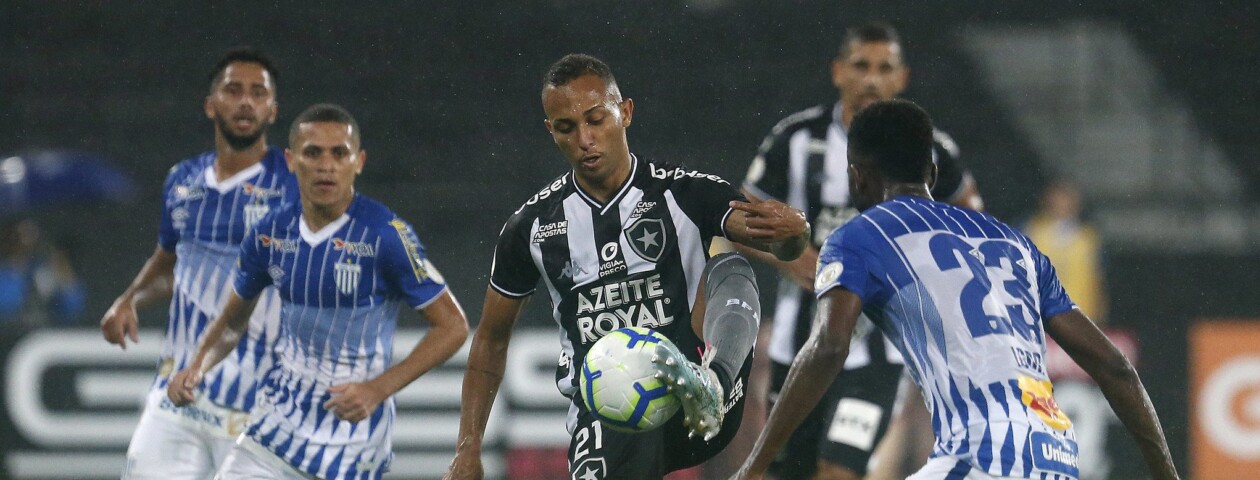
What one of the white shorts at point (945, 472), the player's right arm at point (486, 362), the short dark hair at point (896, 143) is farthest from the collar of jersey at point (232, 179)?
the white shorts at point (945, 472)

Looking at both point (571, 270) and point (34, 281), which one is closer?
point (571, 270)

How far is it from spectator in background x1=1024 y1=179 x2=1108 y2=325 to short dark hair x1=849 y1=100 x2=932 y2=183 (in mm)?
7639

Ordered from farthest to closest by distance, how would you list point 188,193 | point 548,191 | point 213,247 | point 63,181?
point 63,181
point 188,193
point 213,247
point 548,191

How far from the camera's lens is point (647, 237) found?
14.9 ft

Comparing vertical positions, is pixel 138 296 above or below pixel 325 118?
below

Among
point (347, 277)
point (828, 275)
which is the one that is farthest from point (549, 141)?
point (828, 275)

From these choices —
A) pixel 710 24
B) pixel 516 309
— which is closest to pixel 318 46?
pixel 710 24

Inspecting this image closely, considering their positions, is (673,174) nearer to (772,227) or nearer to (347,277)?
(772,227)

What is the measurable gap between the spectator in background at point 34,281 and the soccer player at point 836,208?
19.5 ft

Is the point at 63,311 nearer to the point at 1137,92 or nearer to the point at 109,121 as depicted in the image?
the point at 109,121

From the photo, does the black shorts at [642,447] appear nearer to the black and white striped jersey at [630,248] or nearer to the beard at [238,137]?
the black and white striped jersey at [630,248]

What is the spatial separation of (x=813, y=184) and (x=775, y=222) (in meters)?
2.43

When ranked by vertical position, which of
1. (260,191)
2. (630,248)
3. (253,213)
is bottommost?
(630,248)

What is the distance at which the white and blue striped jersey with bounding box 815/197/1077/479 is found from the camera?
3857 mm
